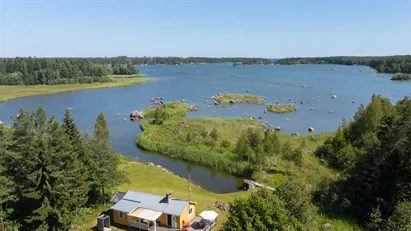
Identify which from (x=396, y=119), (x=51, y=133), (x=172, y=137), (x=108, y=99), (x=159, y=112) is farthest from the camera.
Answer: (x=108, y=99)

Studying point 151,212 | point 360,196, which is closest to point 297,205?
point 151,212

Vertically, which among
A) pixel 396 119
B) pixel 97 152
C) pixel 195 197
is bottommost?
pixel 195 197

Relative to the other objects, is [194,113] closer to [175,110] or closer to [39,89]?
[175,110]

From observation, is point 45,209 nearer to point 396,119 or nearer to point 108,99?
point 396,119

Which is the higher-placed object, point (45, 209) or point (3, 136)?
point (3, 136)

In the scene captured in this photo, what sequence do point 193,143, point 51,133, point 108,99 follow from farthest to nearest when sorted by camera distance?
point 108,99, point 193,143, point 51,133

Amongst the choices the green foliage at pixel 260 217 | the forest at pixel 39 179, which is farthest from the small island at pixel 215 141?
the green foliage at pixel 260 217

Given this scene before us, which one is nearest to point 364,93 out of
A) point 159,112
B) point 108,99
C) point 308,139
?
point 308,139
